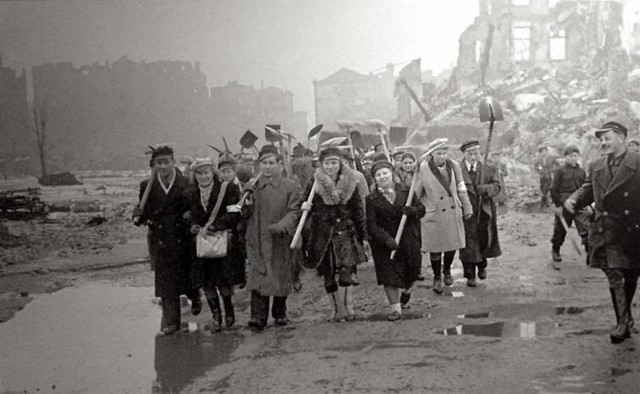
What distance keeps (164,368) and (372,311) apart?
2.49 metres

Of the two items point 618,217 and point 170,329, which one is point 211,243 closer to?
point 170,329

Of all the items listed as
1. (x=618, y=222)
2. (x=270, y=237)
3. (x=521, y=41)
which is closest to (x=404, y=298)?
(x=270, y=237)

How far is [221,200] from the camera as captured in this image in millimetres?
6340

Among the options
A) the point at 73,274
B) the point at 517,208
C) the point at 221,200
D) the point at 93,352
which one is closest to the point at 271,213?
the point at 221,200

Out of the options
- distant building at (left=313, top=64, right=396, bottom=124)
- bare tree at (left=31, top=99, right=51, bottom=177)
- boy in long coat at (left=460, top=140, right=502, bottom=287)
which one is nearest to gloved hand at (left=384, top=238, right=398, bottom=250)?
boy in long coat at (left=460, top=140, right=502, bottom=287)

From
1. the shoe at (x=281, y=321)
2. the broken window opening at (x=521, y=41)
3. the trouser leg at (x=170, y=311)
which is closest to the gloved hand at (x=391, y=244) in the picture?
the shoe at (x=281, y=321)

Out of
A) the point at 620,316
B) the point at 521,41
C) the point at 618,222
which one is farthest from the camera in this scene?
the point at 521,41

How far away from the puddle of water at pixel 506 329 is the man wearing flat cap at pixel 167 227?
260cm

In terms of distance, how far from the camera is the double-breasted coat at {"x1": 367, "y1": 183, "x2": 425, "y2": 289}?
21.1 feet

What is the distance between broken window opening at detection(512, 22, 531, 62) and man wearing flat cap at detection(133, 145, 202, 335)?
37.8m

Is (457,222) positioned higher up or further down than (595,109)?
further down

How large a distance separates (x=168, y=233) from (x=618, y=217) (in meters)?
4.13

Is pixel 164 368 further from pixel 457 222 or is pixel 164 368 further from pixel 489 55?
pixel 489 55

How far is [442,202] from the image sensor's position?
7.72m
